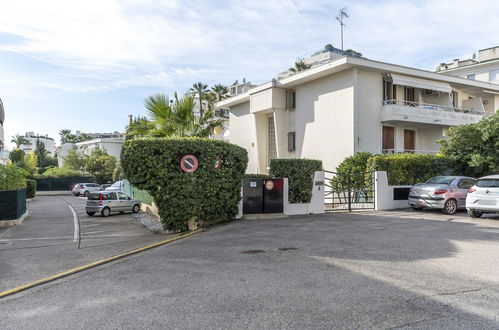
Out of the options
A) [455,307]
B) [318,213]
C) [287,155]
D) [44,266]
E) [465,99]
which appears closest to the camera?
[455,307]

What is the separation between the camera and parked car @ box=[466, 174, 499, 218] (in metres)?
12.8

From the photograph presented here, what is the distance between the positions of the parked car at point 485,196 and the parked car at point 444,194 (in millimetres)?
1322

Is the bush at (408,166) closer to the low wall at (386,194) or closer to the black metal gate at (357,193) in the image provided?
the low wall at (386,194)

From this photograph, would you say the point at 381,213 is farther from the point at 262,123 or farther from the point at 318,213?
the point at 262,123

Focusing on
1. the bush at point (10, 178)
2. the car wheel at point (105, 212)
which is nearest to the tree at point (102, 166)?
the car wheel at point (105, 212)

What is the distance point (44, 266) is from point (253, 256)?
169 inches

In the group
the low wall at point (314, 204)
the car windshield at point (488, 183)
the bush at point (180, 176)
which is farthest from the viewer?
the low wall at point (314, 204)

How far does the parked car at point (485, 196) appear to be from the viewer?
1277 centimetres

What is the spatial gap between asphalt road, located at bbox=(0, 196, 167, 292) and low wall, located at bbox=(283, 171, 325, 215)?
5552mm

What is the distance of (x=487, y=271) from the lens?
6.64 metres

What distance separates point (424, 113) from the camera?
23031 mm

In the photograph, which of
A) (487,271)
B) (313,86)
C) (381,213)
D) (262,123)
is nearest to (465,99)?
(313,86)

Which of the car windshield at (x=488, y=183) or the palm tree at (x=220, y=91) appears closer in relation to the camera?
the car windshield at (x=488, y=183)

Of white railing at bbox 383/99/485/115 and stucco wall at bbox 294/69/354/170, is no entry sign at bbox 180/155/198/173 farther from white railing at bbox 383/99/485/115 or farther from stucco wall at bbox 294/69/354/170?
white railing at bbox 383/99/485/115
